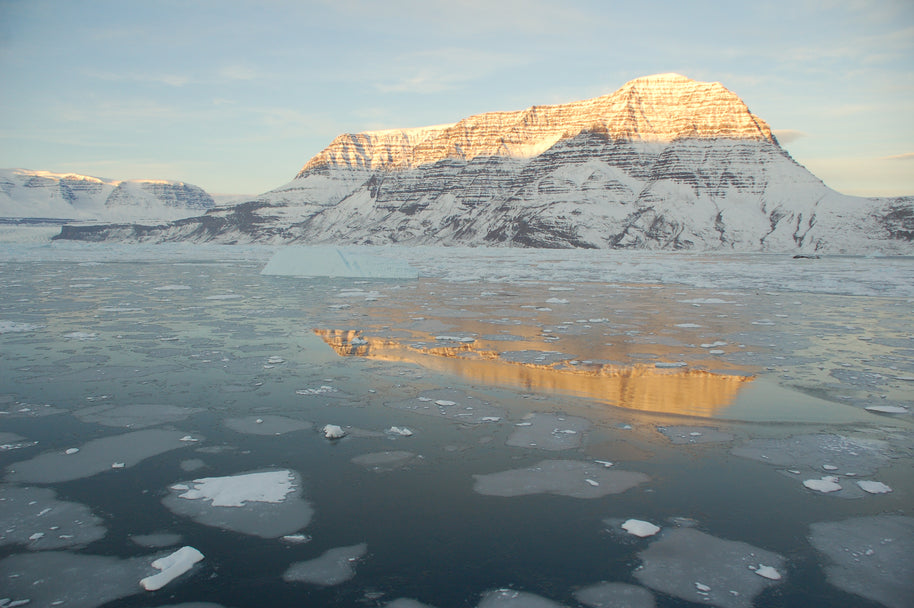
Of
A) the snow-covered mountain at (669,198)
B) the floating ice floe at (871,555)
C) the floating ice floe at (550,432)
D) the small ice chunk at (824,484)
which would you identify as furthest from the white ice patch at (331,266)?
the snow-covered mountain at (669,198)

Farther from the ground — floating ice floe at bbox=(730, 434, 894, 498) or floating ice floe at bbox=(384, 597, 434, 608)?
floating ice floe at bbox=(730, 434, 894, 498)

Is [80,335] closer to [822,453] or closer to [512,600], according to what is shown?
[512,600]

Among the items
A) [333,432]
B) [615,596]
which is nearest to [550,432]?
[333,432]

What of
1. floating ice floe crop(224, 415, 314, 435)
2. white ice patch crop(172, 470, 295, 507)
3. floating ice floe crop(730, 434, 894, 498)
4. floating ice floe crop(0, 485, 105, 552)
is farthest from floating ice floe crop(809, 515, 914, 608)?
floating ice floe crop(0, 485, 105, 552)

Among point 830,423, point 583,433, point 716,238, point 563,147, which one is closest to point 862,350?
point 830,423

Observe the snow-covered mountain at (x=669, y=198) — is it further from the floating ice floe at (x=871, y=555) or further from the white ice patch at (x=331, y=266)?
the floating ice floe at (x=871, y=555)

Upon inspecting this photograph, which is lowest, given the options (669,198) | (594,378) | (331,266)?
(594,378)

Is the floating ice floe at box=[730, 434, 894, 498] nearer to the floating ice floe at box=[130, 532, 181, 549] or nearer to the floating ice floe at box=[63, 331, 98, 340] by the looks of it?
the floating ice floe at box=[130, 532, 181, 549]
